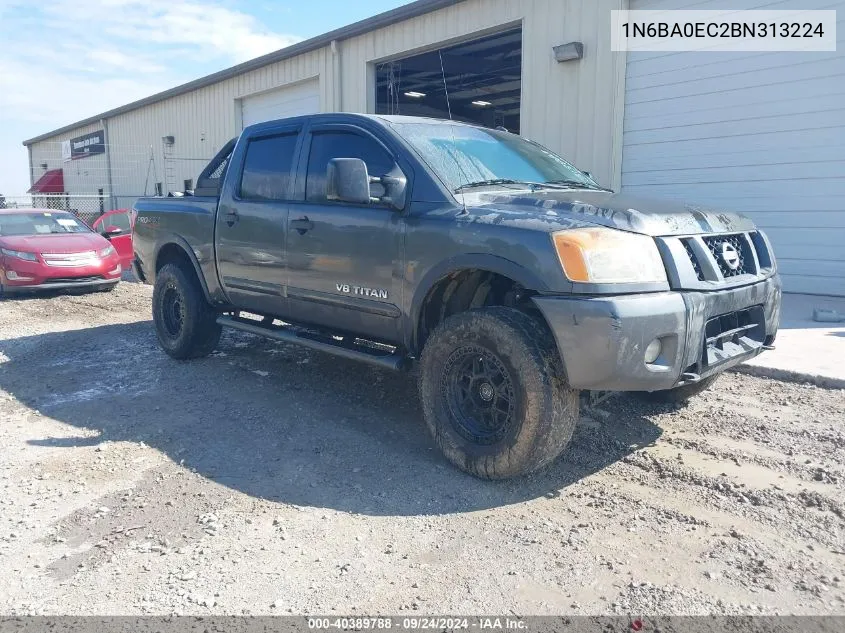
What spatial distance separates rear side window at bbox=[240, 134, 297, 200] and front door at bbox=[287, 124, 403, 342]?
9.2 inches

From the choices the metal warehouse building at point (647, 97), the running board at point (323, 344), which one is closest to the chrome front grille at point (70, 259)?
Answer: the metal warehouse building at point (647, 97)

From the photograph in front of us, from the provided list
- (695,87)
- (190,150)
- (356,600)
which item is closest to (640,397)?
(356,600)

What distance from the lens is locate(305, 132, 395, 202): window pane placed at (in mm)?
4410

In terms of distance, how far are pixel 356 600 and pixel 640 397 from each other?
2.90 metres

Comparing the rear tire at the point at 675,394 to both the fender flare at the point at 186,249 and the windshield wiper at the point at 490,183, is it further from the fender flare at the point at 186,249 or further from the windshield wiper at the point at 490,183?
the fender flare at the point at 186,249

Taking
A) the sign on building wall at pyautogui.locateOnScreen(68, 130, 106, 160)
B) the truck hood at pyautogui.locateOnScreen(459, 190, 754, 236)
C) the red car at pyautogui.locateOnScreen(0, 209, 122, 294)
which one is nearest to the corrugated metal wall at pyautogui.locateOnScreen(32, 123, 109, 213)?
the sign on building wall at pyautogui.locateOnScreen(68, 130, 106, 160)

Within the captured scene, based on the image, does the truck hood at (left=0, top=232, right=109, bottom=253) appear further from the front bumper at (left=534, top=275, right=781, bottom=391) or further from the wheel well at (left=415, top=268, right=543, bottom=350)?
the front bumper at (left=534, top=275, right=781, bottom=391)

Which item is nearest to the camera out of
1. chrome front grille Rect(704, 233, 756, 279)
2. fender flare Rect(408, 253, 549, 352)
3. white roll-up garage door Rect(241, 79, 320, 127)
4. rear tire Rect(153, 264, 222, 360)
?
fender flare Rect(408, 253, 549, 352)

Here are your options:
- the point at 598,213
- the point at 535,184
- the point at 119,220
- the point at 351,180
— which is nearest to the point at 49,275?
the point at 119,220

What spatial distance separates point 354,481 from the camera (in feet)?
12.2

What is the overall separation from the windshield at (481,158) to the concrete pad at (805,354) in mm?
2033

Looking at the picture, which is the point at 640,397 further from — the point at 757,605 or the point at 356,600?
the point at 356,600

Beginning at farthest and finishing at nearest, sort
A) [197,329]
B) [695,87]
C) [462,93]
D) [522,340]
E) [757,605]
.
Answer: [462,93] < [695,87] < [197,329] < [522,340] < [757,605]

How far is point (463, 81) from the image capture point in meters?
16.5
